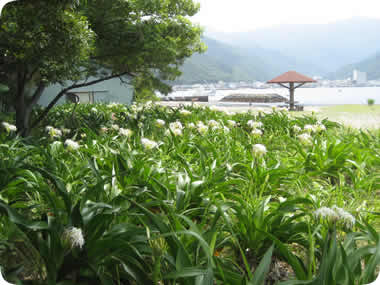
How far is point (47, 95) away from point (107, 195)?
7.42 ft

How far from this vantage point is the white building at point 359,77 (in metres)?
1.15

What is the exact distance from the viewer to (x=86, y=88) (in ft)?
9.23

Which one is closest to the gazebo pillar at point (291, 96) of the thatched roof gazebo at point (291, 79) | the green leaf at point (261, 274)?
the thatched roof gazebo at point (291, 79)

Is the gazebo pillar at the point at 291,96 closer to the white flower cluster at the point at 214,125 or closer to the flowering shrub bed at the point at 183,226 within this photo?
the flowering shrub bed at the point at 183,226

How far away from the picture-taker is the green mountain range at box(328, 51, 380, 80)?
1.13 metres

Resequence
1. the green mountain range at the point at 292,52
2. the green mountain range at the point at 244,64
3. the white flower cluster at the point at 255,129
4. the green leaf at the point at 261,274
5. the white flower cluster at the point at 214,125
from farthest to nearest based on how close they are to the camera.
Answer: the white flower cluster at the point at 214,125, the white flower cluster at the point at 255,129, the green mountain range at the point at 244,64, the green mountain range at the point at 292,52, the green leaf at the point at 261,274

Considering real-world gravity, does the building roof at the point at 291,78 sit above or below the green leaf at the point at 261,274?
above

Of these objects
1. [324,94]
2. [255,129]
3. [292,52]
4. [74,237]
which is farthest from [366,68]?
[74,237]

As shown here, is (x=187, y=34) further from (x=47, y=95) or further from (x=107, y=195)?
(x=107, y=195)

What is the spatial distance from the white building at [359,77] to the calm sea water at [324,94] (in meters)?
0.03

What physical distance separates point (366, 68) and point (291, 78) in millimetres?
341

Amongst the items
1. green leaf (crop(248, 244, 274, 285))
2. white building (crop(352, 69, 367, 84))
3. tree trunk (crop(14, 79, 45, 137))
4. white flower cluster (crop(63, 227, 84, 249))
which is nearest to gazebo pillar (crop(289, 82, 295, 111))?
white building (crop(352, 69, 367, 84))

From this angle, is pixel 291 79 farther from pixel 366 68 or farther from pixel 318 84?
pixel 366 68

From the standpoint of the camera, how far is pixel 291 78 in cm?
142
